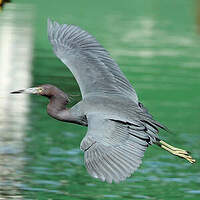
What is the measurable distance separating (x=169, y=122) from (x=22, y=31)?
11113 mm

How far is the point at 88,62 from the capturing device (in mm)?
7945

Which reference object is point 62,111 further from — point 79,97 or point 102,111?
point 79,97

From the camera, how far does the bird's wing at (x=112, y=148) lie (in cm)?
615

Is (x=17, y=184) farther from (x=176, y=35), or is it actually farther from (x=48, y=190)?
(x=176, y=35)

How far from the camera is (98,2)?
1362 inches

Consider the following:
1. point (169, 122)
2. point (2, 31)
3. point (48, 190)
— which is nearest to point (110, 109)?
point (48, 190)

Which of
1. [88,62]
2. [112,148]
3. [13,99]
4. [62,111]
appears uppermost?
[88,62]

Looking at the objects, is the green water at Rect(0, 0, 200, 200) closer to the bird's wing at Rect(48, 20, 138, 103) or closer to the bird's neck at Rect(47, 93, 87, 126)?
the bird's neck at Rect(47, 93, 87, 126)

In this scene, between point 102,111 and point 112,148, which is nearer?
point 112,148

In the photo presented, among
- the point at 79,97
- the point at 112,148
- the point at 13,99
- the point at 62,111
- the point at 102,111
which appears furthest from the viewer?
the point at 79,97

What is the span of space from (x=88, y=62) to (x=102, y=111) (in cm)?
89

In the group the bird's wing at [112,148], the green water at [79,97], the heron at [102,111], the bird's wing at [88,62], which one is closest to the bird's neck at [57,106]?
the heron at [102,111]

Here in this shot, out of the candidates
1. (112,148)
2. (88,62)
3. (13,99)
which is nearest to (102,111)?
(112,148)

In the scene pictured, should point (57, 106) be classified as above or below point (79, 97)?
above
